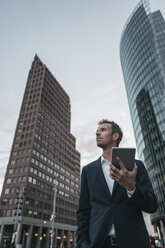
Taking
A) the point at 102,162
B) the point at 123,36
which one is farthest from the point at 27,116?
the point at 102,162

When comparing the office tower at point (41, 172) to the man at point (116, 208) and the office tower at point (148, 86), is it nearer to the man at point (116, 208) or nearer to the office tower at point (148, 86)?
the office tower at point (148, 86)

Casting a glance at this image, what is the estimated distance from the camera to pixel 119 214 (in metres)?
2.29

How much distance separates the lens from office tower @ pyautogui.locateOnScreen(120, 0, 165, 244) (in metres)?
60.3

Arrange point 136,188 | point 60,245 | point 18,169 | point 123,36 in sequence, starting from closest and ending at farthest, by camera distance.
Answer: point 136,188 < point 18,169 < point 60,245 < point 123,36

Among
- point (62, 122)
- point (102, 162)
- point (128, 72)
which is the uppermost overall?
point (128, 72)

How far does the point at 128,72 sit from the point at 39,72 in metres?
48.2

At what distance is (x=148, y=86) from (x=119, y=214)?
75305 millimetres

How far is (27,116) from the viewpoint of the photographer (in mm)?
79875

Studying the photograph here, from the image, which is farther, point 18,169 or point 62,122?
point 62,122

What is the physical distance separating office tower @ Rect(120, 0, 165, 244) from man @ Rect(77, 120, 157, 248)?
61.5m

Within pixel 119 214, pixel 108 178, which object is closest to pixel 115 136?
pixel 108 178

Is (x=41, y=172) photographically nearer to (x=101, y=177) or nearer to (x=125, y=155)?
(x=101, y=177)

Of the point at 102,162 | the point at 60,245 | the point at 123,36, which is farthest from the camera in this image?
the point at 123,36

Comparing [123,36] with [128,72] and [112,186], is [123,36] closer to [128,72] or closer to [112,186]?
[128,72]
